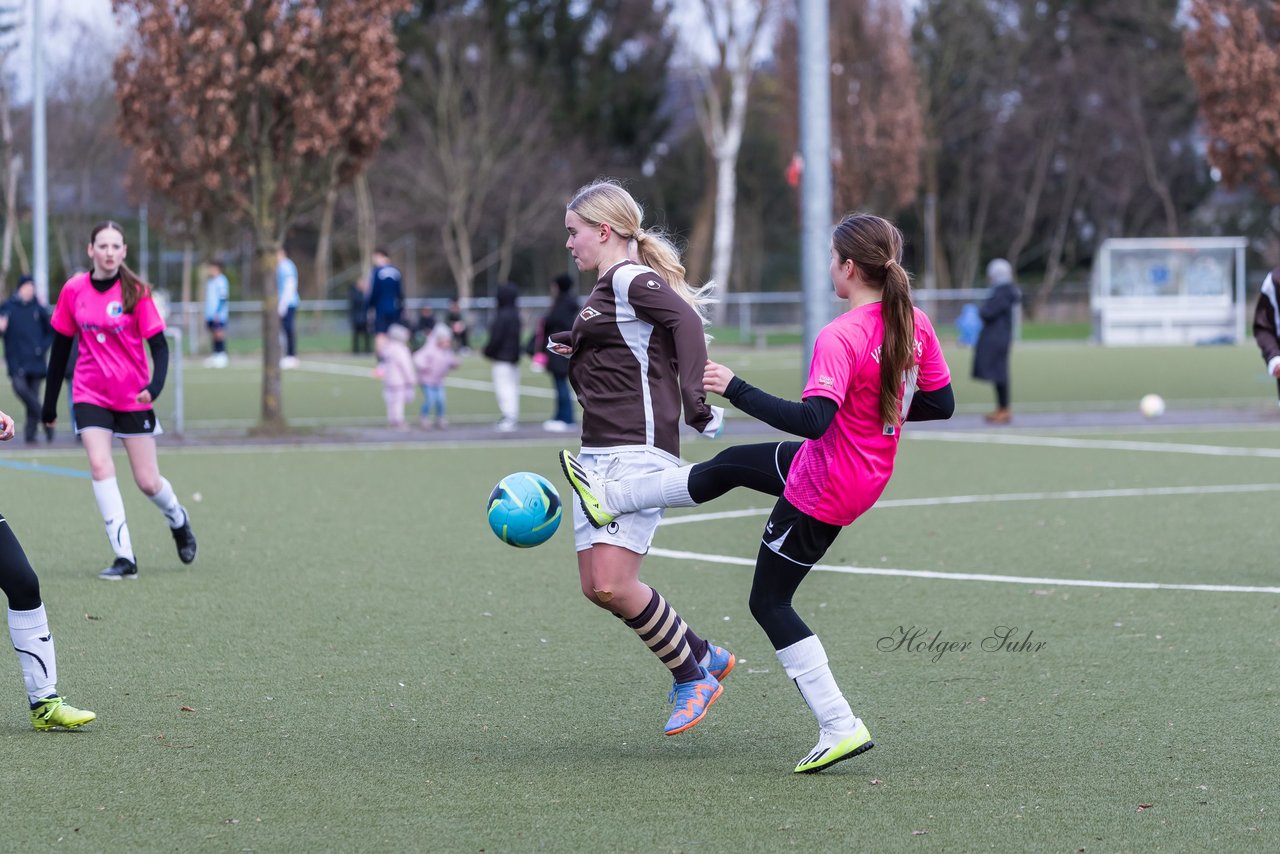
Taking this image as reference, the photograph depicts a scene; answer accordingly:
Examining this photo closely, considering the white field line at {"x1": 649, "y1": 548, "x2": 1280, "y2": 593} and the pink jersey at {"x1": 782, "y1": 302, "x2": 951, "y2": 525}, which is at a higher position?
the pink jersey at {"x1": 782, "y1": 302, "x2": 951, "y2": 525}

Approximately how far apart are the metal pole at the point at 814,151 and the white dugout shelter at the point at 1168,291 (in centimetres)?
2939

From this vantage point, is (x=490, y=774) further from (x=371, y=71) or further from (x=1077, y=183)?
(x=1077, y=183)

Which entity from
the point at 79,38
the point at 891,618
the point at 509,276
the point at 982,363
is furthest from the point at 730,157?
the point at 891,618

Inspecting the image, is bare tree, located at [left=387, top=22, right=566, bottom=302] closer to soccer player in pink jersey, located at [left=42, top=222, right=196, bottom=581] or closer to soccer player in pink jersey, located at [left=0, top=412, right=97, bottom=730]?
soccer player in pink jersey, located at [left=42, top=222, right=196, bottom=581]

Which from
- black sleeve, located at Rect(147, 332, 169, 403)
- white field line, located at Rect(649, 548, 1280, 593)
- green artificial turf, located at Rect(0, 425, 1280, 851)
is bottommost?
white field line, located at Rect(649, 548, 1280, 593)

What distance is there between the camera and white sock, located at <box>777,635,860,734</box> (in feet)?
18.1

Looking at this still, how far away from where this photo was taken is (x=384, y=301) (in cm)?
2114

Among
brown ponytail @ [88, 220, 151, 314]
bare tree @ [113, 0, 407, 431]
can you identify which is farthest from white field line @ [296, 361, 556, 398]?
brown ponytail @ [88, 220, 151, 314]

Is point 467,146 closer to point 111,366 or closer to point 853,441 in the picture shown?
point 111,366

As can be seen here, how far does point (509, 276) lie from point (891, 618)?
52.8m

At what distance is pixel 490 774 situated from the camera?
18.3 ft

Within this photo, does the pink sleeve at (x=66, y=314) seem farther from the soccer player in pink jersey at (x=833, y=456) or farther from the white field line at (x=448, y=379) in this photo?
the white field line at (x=448, y=379)

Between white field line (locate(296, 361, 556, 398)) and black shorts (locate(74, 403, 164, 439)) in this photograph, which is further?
white field line (locate(296, 361, 556, 398))

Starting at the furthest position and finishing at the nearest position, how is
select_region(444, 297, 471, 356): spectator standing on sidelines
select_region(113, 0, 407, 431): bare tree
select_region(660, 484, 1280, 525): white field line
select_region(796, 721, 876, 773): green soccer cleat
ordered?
select_region(444, 297, 471, 356): spectator standing on sidelines → select_region(113, 0, 407, 431): bare tree → select_region(660, 484, 1280, 525): white field line → select_region(796, 721, 876, 773): green soccer cleat
